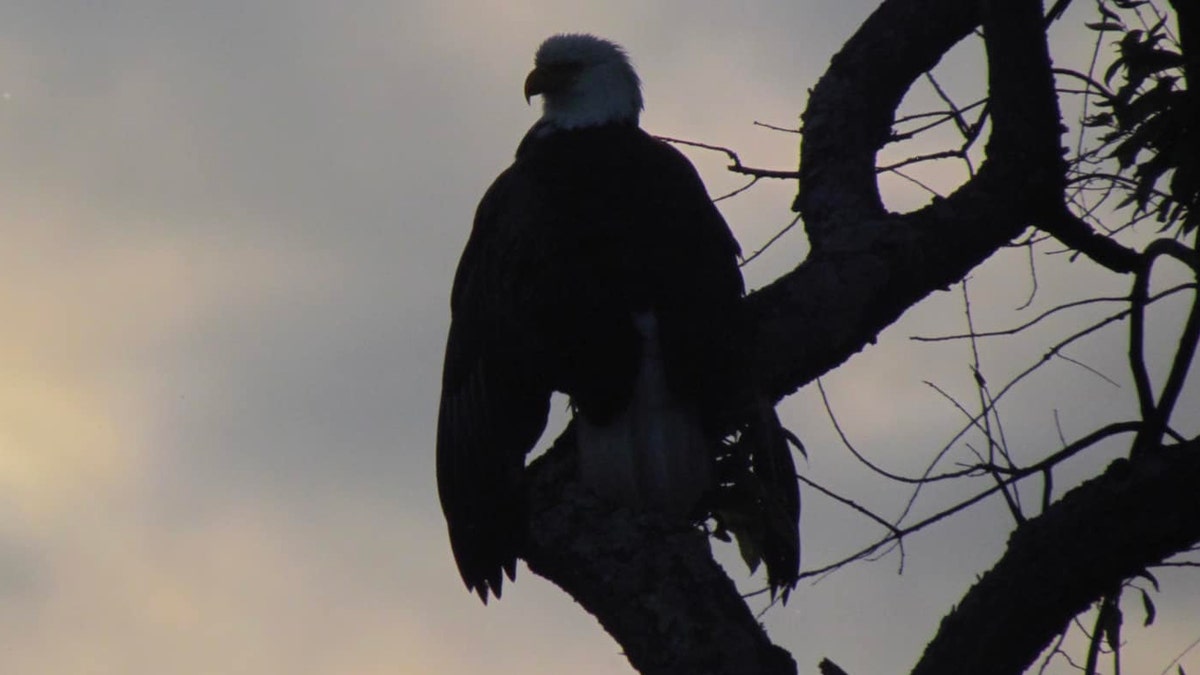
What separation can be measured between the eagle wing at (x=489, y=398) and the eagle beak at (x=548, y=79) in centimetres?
108

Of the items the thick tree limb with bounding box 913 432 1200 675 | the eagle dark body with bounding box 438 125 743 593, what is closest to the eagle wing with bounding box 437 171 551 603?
the eagle dark body with bounding box 438 125 743 593

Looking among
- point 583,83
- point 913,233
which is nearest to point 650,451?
point 913,233

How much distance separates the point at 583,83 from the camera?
5133mm

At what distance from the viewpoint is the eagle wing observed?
3.71m

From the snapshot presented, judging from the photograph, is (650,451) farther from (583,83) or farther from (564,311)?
(583,83)

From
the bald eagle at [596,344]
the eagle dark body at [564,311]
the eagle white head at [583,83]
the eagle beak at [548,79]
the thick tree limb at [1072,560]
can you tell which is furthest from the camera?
the eagle beak at [548,79]

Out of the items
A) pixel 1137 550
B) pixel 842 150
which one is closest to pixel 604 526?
pixel 1137 550

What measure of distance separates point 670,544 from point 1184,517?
2.92 feet

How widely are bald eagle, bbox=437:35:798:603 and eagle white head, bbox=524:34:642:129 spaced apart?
0.54 meters

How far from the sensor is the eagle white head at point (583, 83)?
16.4 feet

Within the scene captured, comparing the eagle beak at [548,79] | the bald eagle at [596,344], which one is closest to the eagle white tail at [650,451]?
the bald eagle at [596,344]

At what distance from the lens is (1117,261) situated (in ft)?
12.9

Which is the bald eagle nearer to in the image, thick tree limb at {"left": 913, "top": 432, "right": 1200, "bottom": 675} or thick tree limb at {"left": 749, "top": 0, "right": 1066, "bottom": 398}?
thick tree limb at {"left": 749, "top": 0, "right": 1066, "bottom": 398}

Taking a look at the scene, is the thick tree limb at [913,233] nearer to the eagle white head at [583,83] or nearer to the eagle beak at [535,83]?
the eagle white head at [583,83]
